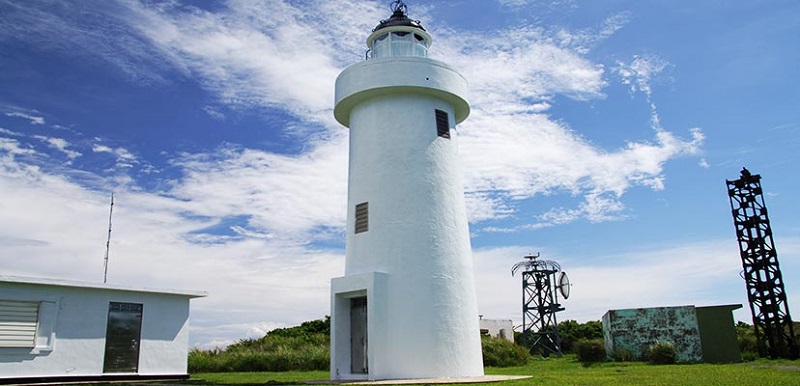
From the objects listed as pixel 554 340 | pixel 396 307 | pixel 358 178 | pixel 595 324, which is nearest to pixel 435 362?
pixel 396 307

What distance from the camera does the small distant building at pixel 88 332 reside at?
1138cm

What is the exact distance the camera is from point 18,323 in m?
11.4

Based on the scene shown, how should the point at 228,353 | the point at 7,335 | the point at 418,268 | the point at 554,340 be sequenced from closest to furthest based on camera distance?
the point at 7,335
the point at 418,268
the point at 228,353
the point at 554,340

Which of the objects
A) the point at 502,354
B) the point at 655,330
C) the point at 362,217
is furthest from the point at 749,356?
the point at 362,217

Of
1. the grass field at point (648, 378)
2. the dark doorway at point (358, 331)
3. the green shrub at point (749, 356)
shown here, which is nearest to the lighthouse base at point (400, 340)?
the dark doorway at point (358, 331)

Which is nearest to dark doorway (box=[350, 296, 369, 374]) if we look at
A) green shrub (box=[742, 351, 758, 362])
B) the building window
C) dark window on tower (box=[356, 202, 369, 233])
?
dark window on tower (box=[356, 202, 369, 233])

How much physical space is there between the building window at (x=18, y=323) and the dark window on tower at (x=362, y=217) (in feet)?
21.3

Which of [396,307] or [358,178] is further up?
[358,178]

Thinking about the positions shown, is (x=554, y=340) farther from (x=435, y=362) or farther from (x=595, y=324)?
(x=435, y=362)

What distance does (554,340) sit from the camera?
3328cm

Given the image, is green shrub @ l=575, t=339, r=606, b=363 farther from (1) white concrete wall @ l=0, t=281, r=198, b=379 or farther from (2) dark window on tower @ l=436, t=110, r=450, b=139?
(1) white concrete wall @ l=0, t=281, r=198, b=379

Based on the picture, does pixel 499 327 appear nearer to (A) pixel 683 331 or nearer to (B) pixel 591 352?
(B) pixel 591 352

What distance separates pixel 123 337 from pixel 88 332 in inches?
28.9

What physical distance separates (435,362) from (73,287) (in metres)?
7.49
